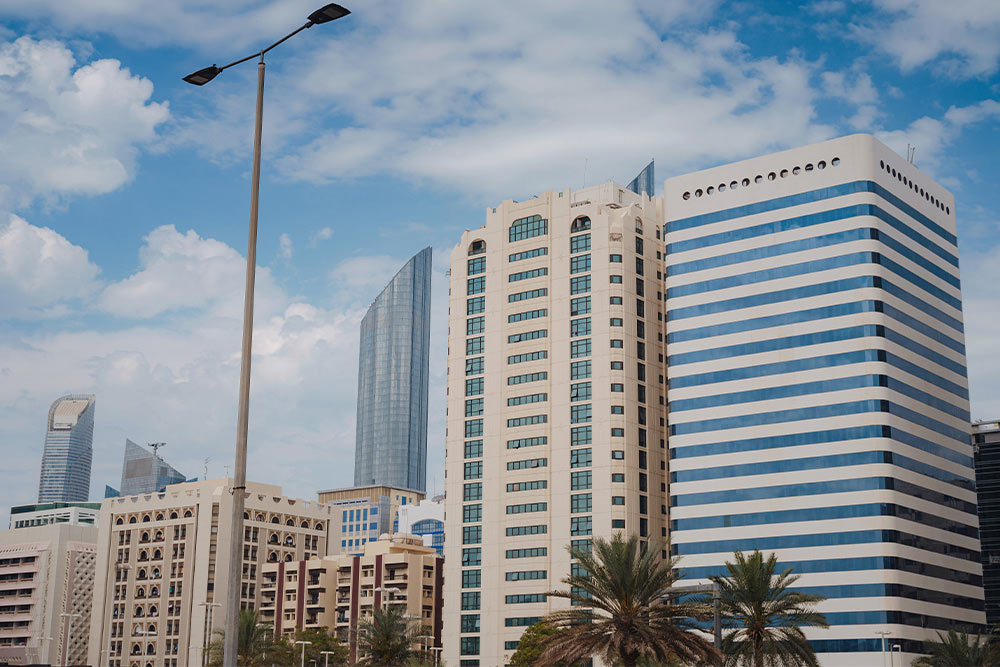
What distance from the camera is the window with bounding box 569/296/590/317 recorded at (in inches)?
5162

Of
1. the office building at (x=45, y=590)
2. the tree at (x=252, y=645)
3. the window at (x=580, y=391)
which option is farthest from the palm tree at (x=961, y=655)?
the office building at (x=45, y=590)

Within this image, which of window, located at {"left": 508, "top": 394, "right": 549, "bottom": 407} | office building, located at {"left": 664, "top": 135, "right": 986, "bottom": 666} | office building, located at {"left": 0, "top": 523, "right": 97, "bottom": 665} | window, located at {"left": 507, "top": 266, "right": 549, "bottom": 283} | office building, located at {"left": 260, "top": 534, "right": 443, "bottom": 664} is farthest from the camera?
office building, located at {"left": 0, "top": 523, "right": 97, "bottom": 665}

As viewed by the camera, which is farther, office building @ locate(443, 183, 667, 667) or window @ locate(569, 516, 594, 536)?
office building @ locate(443, 183, 667, 667)

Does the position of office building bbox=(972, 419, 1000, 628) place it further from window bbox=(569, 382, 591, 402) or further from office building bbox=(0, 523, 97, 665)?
office building bbox=(0, 523, 97, 665)

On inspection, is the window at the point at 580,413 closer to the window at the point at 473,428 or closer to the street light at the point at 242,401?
the window at the point at 473,428

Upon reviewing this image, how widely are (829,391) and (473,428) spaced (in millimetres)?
40920

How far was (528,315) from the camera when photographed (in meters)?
136

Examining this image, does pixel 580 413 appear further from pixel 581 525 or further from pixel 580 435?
pixel 581 525

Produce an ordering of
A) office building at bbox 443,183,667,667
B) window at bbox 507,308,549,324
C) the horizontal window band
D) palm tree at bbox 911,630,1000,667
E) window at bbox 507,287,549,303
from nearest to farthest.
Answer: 1. palm tree at bbox 911,630,1000,667
2. the horizontal window band
3. office building at bbox 443,183,667,667
4. window at bbox 507,308,549,324
5. window at bbox 507,287,549,303

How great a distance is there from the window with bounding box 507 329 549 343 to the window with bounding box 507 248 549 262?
8.69 metres

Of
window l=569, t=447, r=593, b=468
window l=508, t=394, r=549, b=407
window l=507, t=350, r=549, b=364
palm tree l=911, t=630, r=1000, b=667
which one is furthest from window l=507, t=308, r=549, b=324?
palm tree l=911, t=630, r=1000, b=667

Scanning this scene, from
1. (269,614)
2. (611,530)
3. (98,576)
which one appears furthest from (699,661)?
(98,576)

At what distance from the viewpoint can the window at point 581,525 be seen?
12431cm

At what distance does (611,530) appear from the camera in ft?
403
